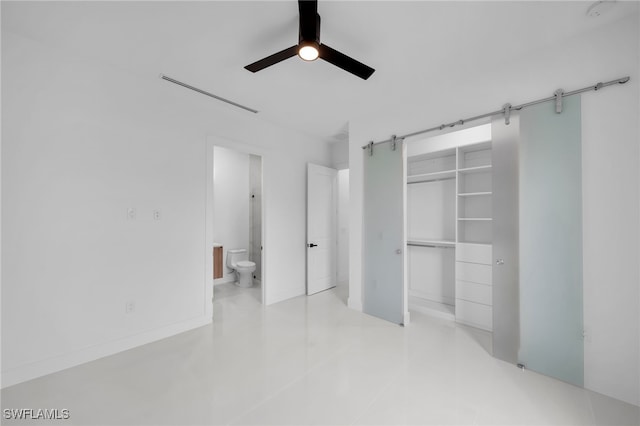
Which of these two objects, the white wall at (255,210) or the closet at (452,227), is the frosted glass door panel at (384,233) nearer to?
the closet at (452,227)

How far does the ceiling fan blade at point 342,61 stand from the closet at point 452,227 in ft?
6.31

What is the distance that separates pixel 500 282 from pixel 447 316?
3.84ft

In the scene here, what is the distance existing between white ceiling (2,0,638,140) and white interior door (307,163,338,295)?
6.33 ft

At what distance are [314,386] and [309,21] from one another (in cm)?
261

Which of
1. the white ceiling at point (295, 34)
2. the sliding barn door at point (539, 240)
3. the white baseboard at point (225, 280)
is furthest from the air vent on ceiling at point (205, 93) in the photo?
the white baseboard at point (225, 280)

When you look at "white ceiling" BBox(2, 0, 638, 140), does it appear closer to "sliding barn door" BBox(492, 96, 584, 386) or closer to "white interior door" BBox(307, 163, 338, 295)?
"sliding barn door" BBox(492, 96, 584, 386)

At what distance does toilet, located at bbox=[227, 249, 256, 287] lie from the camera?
15.8 ft

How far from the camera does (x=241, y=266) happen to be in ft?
15.7

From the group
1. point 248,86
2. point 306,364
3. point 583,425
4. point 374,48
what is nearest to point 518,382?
point 583,425

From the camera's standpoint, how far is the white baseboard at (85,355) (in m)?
2.08

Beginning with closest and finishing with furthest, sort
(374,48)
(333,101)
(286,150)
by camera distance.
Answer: (374,48) → (333,101) → (286,150)

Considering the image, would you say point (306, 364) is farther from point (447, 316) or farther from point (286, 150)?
point (286, 150)

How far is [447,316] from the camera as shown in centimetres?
342

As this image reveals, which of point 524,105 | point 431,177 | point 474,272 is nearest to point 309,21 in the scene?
point 524,105
